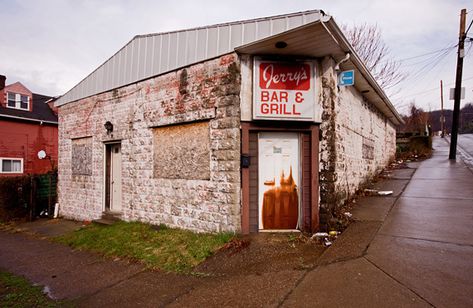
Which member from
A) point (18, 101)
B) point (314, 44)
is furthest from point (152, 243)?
point (18, 101)

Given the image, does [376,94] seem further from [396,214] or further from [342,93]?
[396,214]

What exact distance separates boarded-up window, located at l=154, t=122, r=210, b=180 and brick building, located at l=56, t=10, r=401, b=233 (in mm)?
26

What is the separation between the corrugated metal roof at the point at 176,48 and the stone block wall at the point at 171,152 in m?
0.25

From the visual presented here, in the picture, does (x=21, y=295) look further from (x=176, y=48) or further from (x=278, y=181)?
(x=176, y=48)

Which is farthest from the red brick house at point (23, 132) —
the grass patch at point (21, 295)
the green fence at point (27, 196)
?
the grass patch at point (21, 295)

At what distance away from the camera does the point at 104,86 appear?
891 cm

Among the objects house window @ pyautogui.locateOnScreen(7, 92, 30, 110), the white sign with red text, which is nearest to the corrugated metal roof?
the white sign with red text

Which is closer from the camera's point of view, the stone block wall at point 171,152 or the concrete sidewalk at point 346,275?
the concrete sidewalk at point 346,275

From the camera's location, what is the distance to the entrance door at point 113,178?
859 cm

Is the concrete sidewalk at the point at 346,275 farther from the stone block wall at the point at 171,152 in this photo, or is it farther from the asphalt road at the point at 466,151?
the asphalt road at the point at 466,151

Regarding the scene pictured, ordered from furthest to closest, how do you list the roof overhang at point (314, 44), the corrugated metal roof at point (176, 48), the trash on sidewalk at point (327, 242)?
the corrugated metal roof at point (176, 48)
the trash on sidewalk at point (327, 242)
the roof overhang at point (314, 44)

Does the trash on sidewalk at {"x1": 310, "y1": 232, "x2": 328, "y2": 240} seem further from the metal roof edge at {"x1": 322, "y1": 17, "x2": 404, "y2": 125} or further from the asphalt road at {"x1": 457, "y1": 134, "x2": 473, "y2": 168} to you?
the asphalt road at {"x1": 457, "y1": 134, "x2": 473, "y2": 168}

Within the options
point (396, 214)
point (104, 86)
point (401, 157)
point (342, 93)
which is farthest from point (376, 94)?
point (401, 157)

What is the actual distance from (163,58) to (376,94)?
23.7 ft
